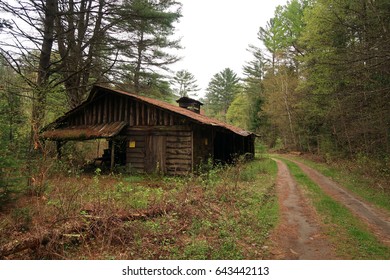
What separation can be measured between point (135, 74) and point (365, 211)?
1774 cm

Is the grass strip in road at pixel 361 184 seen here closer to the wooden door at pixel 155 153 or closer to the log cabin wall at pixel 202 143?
the log cabin wall at pixel 202 143

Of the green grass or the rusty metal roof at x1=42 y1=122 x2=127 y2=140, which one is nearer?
the green grass

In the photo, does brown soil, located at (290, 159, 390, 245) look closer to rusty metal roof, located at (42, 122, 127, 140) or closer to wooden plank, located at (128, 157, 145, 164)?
wooden plank, located at (128, 157, 145, 164)

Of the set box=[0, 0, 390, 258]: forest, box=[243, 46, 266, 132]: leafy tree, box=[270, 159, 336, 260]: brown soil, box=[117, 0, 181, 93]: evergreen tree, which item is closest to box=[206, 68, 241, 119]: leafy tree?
box=[243, 46, 266, 132]: leafy tree

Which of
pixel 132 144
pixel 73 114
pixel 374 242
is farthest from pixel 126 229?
pixel 73 114

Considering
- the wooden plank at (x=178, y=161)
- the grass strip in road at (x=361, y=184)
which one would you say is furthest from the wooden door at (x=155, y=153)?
the grass strip in road at (x=361, y=184)

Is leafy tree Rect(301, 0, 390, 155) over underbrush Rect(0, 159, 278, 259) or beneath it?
over

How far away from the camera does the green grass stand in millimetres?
5148

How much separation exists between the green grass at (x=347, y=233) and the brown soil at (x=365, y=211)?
227mm

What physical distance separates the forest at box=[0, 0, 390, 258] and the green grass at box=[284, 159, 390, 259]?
147 inches

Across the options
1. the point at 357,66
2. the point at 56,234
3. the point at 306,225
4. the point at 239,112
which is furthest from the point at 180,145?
the point at 239,112

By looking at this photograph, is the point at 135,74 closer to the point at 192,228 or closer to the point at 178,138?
the point at 178,138
